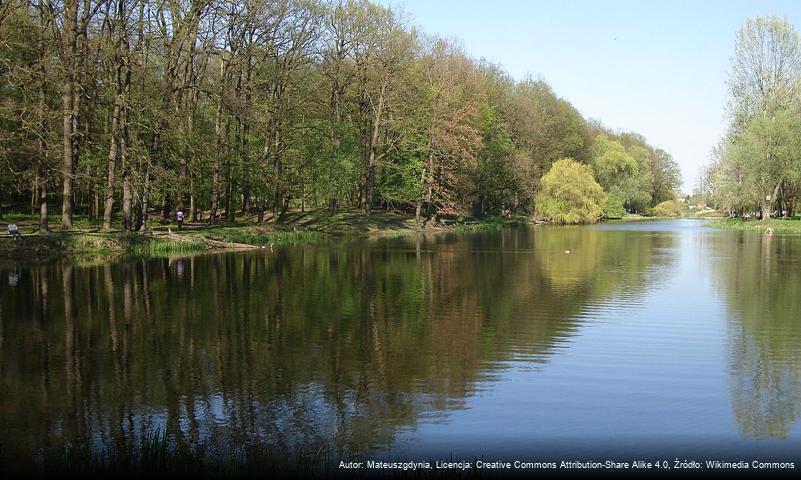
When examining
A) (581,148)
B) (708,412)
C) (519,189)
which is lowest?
(708,412)

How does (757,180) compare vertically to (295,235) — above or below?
above

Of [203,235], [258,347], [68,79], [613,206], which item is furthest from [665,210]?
[258,347]

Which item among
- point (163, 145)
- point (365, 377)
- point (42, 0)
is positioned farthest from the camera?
point (163, 145)

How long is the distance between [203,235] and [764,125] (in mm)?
52871

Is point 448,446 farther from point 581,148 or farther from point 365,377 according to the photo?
point 581,148

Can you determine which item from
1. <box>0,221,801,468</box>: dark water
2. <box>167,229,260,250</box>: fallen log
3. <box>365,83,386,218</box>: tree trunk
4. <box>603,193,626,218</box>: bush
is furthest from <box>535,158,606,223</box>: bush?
<box>0,221,801,468</box>: dark water

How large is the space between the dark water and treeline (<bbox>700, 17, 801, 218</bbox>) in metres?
44.5

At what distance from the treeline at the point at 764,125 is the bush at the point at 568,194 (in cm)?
1358

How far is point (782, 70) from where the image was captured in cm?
6850

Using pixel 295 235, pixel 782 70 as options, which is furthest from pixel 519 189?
pixel 295 235

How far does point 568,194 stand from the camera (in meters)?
78.3

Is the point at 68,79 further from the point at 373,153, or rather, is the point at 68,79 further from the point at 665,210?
the point at 665,210

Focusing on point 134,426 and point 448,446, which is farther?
point 134,426

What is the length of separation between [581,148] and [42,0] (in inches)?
3009
